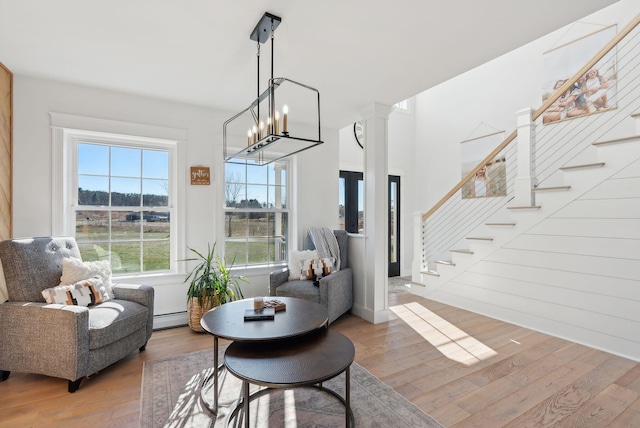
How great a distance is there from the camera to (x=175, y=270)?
3.50m

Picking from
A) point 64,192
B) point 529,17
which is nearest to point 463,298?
point 529,17

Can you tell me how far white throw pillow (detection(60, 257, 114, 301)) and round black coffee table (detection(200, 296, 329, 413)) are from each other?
1.20 m

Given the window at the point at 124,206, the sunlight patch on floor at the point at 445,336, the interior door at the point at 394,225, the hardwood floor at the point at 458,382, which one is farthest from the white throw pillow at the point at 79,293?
the interior door at the point at 394,225

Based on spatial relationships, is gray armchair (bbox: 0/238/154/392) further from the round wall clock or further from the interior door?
the interior door

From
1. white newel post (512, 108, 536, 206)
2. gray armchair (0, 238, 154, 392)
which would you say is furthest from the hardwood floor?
white newel post (512, 108, 536, 206)

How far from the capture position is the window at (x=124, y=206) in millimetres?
3176

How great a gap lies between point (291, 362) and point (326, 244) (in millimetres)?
2283

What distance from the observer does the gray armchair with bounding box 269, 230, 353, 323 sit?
3.24 m

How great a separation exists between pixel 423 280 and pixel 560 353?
2088mm

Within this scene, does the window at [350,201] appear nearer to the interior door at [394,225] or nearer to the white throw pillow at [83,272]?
the interior door at [394,225]

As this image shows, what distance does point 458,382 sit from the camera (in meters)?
2.29

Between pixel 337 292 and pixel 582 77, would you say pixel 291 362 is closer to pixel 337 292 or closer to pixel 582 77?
pixel 337 292

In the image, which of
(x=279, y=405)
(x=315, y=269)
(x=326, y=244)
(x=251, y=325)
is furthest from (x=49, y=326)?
(x=326, y=244)

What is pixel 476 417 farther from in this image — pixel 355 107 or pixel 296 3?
pixel 355 107
